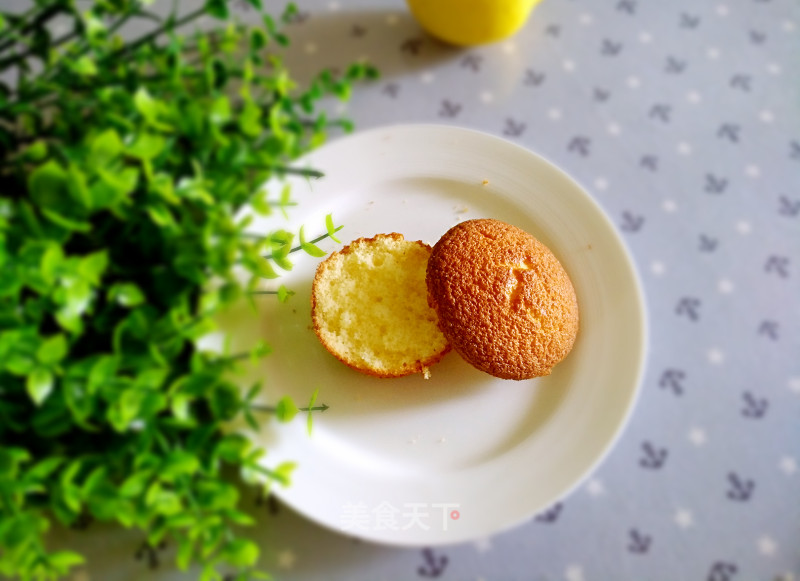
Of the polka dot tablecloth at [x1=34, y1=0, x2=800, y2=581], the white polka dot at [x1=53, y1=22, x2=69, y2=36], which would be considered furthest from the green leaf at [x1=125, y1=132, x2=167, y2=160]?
the white polka dot at [x1=53, y1=22, x2=69, y2=36]

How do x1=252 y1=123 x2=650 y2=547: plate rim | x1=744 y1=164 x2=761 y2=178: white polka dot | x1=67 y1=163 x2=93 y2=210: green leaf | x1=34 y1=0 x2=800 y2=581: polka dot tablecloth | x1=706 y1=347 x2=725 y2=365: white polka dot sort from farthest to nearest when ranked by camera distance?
x1=744 y1=164 x2=761 y2=178: white polka dot, x1=706 y1=347 x2=725 y2=365: white polka dot, x1=34 y1=0 x2=800 y2=581: polka dot tablecloth, x1=252 y1=123 x2=650 y2=547: plate rim, x1=67 y1=163 x2=93 y2=210: green leaf

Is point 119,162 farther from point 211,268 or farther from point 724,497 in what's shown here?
point 724,497

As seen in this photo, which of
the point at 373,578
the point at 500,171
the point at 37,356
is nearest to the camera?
the point at 37,356

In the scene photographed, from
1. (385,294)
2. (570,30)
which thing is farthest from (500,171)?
(570,30)

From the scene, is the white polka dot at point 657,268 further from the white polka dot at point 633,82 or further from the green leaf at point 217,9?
the green leaf at point 217,9

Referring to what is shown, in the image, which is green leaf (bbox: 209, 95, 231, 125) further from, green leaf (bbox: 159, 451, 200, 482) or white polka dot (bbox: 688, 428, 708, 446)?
white polka dot (bbox: 688, 428, 708, 446)
